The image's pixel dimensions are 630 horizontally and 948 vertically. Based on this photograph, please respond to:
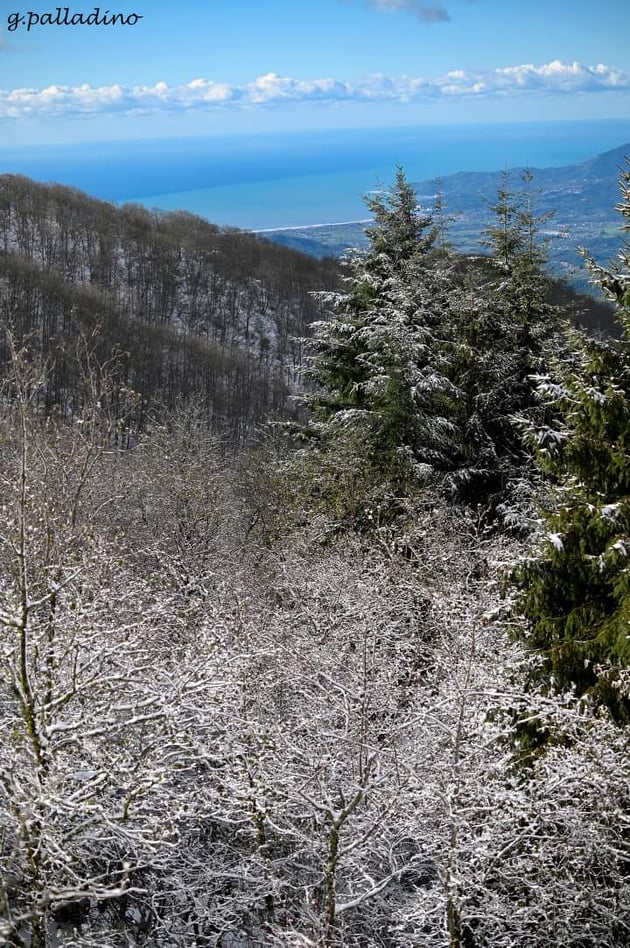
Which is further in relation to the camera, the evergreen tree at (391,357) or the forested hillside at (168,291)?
the forested hillside at (168,291)

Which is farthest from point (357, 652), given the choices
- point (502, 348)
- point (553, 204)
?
point (553, 204)

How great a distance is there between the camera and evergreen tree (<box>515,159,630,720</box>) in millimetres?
8758

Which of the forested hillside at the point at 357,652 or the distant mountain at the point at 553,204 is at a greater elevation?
the distant mountain at the point at 553,204

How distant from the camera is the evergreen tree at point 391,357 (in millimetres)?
18109

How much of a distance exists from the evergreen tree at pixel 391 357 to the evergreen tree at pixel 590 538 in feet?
25.2

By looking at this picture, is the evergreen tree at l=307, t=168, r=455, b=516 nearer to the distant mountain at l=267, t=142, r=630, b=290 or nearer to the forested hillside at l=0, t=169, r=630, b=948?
the forested hillside at l=0, t=169, r=630, b=948

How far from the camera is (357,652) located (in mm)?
12312

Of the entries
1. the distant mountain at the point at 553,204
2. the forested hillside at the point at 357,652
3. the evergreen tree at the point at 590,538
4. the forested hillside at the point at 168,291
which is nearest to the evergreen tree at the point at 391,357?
the forested hillside at the point at 357,652

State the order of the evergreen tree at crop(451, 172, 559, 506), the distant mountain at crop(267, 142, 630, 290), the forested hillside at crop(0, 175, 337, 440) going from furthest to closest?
the forested hillside at crop(0, 175, 337, 440) → the distant mountain at crop(267, 142, 630, 290) → the evergreen tree at crop(451, 172, 559, 506)

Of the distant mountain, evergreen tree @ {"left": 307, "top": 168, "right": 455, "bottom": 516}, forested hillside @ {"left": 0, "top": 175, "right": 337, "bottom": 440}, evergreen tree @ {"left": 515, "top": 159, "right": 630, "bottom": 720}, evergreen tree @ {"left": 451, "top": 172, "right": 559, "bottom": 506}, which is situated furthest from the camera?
forested hillside @ {"left": 0, "top": 175, "right": 337, "bottom": 440}

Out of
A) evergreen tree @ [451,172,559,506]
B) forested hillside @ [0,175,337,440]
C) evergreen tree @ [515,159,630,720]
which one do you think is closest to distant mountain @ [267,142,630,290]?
forested hillside @ [0,175,337,440]

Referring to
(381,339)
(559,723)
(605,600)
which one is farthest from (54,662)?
(381,339)

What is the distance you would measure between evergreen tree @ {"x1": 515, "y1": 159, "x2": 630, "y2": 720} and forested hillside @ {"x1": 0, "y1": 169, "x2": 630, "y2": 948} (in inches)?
1.7

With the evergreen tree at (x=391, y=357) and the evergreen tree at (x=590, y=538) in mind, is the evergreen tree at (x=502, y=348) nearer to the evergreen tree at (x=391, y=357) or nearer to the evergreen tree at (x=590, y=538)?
the evergreen tree at (x=391, y=357)
